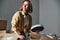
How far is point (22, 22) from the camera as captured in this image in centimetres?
73

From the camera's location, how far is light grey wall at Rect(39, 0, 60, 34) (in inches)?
62.4

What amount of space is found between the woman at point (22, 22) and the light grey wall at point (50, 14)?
2.72 ft

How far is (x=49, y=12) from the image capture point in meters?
1.61

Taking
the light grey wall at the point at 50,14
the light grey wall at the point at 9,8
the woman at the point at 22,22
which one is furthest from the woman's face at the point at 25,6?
the light grey wall at the point at 50,14

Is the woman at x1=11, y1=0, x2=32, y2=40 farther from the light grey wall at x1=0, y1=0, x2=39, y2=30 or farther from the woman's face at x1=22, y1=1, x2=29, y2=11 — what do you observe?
the light grey wall at x1=0, y1=0, x2=39, y2=30

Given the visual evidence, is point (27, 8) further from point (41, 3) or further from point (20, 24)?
point (41, 3)

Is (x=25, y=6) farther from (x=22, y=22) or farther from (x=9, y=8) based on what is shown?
(x=9, y=8)

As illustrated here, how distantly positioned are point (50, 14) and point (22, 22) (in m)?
0.92

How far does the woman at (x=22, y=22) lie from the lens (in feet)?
2.36

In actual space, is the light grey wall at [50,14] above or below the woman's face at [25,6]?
below

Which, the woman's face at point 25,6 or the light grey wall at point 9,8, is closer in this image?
the woman's face at point 25,6

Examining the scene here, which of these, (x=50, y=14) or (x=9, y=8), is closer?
(x=9, y=8)

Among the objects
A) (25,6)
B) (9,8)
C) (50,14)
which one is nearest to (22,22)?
(25,6)

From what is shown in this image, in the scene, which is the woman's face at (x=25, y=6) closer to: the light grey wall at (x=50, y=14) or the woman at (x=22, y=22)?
the woman at (x=22, y=22)
